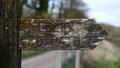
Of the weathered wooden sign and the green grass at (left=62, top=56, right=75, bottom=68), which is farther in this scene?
the green grass at (left=62, top=56, right=75, bottom=68)

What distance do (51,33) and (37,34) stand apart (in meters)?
0.06

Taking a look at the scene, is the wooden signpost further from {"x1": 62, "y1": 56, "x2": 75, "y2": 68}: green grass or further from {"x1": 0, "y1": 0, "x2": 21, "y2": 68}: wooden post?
{"x1": 62, "y1": 56, "x2": 75, "y2": 68}: green grass

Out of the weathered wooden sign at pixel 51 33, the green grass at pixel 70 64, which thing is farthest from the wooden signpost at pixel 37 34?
the green grass at pixel 70 64

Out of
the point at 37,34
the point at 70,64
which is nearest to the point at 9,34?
the point at 37,34

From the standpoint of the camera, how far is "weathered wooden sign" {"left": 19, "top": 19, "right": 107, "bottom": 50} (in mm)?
1701

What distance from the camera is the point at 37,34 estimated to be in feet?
5.59

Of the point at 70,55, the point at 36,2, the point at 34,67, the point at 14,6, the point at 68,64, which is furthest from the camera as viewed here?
the point at 36,2

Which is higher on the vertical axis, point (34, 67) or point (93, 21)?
point (93, 21)

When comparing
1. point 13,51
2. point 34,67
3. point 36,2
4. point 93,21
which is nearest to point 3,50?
point 13,51

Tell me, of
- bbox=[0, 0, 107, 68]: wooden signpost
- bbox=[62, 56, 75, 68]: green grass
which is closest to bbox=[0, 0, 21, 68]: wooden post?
bbox=[0, 0, 107, 68]: wooden signpost

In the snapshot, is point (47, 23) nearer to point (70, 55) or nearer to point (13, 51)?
point (13, 51)

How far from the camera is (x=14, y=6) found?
1.67 m

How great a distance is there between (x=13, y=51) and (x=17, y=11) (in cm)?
16

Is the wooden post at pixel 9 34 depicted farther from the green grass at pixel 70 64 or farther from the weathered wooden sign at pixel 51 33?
the green grass at pixel 70 64
